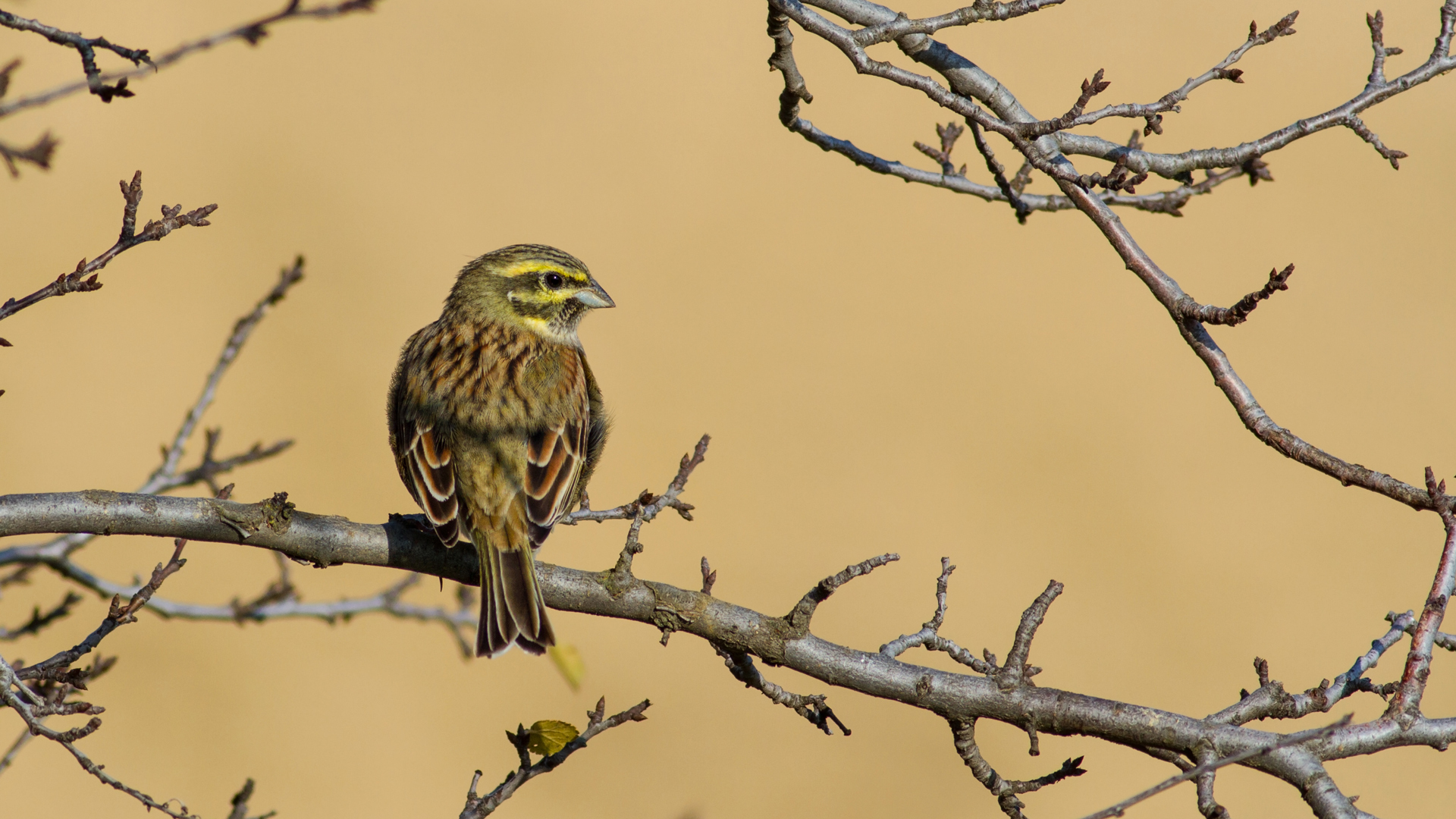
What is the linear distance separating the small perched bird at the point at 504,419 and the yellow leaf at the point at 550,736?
58 centimetres

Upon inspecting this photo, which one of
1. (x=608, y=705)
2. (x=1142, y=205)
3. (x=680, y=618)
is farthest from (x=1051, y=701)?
(x=608, y=705)

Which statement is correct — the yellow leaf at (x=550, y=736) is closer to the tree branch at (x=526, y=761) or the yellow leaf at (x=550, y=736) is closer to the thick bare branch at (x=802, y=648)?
the tree branch at (x=526, y=761)

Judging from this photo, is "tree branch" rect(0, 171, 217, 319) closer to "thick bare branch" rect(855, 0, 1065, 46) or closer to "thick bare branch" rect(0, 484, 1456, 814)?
"thick bare branch" rect(0, 484, 1456, 814)

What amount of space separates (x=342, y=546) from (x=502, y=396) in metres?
1.44

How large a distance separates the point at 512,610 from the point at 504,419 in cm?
97

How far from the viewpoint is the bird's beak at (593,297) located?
5.91m

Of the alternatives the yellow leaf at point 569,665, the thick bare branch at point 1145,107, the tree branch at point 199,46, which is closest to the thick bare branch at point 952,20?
the thick bare branch at point 1145,107

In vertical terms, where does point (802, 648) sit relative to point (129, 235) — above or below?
below

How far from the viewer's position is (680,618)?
12.1 ft

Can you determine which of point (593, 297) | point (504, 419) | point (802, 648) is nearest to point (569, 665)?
point (504, 419)

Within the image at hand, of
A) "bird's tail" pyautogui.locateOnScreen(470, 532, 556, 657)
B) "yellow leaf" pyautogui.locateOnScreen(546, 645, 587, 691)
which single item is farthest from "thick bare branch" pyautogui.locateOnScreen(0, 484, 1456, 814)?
"yellow leaf" pyautogui.locateOnScreen(546, 645, 587, 691)

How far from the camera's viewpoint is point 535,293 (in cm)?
590

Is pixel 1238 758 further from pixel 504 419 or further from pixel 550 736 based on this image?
pixel 504 419

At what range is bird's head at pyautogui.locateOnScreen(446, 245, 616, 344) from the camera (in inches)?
232
